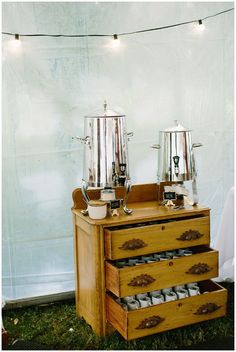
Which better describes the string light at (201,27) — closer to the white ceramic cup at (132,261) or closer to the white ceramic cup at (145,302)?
the white ceramic cup at (132,261)

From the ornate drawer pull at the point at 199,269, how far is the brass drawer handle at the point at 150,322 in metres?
0.33

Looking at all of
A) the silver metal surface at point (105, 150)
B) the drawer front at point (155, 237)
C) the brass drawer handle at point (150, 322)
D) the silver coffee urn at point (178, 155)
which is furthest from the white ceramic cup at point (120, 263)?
the silver coffee urn at point (178, 155)

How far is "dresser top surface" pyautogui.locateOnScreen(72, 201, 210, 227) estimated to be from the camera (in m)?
2.91

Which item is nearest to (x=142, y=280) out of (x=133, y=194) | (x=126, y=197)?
(x=126, y=197)

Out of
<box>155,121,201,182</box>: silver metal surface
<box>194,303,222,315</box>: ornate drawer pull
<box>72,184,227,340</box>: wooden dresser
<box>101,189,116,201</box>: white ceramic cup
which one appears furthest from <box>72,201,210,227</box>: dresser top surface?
<box>194,303,222,315</box>: ornate drawer pull

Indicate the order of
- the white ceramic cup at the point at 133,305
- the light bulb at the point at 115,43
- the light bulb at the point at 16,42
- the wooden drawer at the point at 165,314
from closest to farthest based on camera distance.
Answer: the wooden drawer at the point at 165,314
the white ceramic cup at the point at 133,305
the light bulb at the point at 16,42
the light bulb at the point at 115,43

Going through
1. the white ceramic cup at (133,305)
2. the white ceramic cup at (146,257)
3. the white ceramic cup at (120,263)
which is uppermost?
the white ceramic cup at (146,257)

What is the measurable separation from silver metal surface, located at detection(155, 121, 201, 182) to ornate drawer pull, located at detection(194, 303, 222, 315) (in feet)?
2.59

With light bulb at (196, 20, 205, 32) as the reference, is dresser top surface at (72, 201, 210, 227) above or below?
below

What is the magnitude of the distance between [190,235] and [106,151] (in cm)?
72

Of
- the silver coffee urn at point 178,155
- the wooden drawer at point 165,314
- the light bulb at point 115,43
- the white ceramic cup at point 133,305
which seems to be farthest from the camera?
the light bulb at point 115,43

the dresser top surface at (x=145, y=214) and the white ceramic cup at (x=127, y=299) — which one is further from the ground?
the dresser top surface at (x=145, y=214)

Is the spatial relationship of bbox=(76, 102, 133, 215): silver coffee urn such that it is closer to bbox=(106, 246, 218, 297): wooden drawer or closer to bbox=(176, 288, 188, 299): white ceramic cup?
bbox=(106, 246, 218, 297): wooden drawer

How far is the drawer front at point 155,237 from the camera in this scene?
285 centimetres
